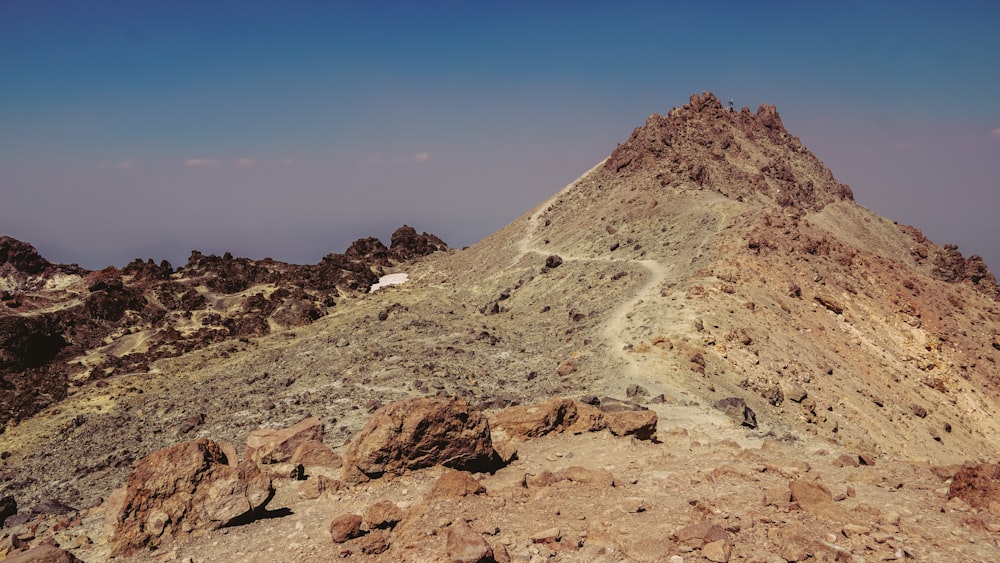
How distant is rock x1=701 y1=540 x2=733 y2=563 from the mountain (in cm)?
45

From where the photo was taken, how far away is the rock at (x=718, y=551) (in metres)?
8.04

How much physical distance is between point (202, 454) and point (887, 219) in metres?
77.7

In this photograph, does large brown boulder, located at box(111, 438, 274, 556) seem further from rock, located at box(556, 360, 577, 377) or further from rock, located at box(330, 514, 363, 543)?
rock, located at box(556, 360, 577, 377)

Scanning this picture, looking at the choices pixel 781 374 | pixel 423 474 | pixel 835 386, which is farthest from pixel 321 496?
pixel 835 386

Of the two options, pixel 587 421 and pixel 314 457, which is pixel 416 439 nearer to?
pixel 314 457

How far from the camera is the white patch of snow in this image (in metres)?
57.2

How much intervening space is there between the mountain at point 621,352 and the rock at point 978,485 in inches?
20.4

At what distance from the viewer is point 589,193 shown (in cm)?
5953

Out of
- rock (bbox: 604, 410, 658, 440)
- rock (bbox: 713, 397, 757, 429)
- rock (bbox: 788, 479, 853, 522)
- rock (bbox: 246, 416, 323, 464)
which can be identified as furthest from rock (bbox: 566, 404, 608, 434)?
rock (bbox: 246, 416, 323, 464)

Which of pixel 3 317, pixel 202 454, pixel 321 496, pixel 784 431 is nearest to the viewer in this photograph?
pixel 202 454

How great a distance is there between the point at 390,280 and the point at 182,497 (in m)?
48.9

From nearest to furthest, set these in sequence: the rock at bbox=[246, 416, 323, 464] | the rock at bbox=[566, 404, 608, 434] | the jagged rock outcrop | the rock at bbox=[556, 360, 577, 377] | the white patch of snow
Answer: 1. the rock at bbox=[246, 416, 323, 464]
2. the rock at bbox=[566, 404, 608, 434]
3. the rock at bbox=[556, 360, 577, 377]
4. the jagged rock outcrop
5. the white patch of snow

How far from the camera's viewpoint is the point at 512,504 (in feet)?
33.7

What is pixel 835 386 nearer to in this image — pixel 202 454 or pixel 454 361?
pixel 454 361
